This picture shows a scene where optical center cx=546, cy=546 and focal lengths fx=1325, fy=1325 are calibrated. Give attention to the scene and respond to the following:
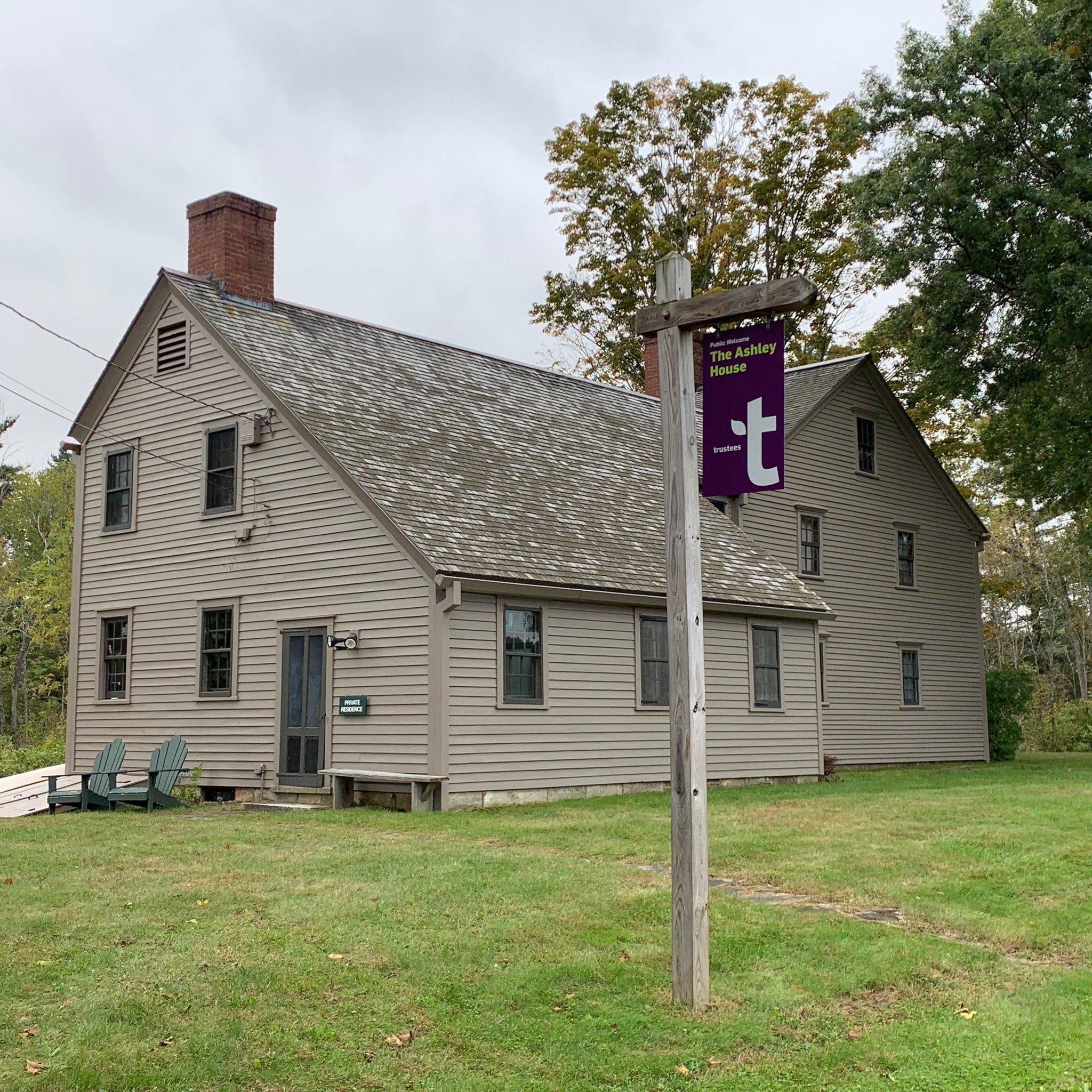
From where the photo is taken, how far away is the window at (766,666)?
71.0ft

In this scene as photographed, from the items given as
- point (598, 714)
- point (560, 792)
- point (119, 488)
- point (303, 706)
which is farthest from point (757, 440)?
point (119, 488)

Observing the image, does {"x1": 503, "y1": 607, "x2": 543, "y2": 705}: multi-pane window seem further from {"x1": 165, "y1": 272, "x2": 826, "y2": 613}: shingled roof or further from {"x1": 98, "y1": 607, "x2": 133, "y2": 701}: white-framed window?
{"x1": 98, "y1": 607, "x2": 133, "y2": 701}: white-framed window

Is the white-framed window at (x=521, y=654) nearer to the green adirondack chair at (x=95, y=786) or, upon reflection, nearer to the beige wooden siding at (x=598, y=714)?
the beige wooden siding at (x=598, y=714)

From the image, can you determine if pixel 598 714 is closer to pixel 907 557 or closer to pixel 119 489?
pixel 119 489

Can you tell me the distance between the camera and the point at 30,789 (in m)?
19.3

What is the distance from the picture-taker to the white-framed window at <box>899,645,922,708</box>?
29703mm

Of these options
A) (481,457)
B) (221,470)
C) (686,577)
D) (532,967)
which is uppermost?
(481,457)

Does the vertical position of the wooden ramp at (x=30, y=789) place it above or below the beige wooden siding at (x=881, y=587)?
below

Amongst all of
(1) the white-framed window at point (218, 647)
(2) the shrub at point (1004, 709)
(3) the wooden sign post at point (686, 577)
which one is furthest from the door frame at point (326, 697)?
(2) the shrub at point (1004, 709)

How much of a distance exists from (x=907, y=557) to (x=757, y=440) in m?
24.3

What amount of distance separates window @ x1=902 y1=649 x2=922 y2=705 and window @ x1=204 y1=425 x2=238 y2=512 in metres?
16.6

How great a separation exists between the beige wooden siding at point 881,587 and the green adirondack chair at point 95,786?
12.9m

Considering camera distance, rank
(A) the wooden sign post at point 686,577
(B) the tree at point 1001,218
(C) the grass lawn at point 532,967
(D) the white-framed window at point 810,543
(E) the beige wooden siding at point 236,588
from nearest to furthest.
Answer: (C) the grass lawn at point 532,967, (A) the wooden sign post at point 686,577, (E) the beige wooden siding at point 236,588, (B) the tree at point 1001,218, (D) the white-framed window at point 810,543

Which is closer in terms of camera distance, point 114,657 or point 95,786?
point 95,786
